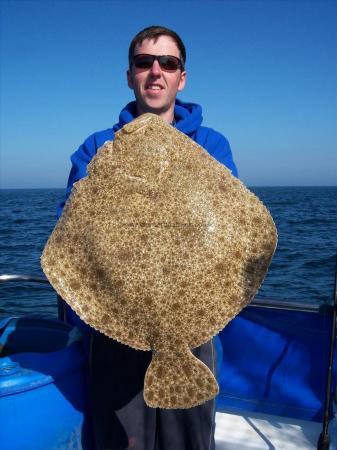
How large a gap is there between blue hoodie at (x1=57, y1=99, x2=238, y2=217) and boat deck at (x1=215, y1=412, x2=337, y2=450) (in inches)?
93.8

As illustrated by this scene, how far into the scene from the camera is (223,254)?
2367 millimetres

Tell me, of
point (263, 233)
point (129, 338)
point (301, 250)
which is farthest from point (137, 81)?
point (301, 250)

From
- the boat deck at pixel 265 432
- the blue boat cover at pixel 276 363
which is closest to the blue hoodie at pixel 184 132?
the blue boat cover at pixel 276 363

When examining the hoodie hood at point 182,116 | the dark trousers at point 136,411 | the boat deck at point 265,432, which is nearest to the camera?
the dark trousers at point 136,411

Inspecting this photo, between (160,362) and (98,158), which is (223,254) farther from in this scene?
(98,158)

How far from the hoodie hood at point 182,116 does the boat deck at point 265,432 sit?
8.53 feet

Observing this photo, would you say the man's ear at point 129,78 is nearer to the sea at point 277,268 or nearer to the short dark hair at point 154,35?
the short dark hair at point 154,35

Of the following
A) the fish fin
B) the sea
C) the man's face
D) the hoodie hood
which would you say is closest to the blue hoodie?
the hoodie hood

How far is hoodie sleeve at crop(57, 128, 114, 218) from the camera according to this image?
120 inches

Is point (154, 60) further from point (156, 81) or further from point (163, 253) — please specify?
point (163, 253)

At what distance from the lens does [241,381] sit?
4117 mm

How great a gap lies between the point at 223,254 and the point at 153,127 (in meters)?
0.84

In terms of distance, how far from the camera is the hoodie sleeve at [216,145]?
3039 millimetres

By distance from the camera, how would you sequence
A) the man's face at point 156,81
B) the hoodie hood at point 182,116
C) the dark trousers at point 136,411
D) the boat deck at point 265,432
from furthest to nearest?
the boat deck at point 265,432 → the hoodie hood at point 182,116 → the man's face at point 156,81 → the dark trousers at point 136,411
